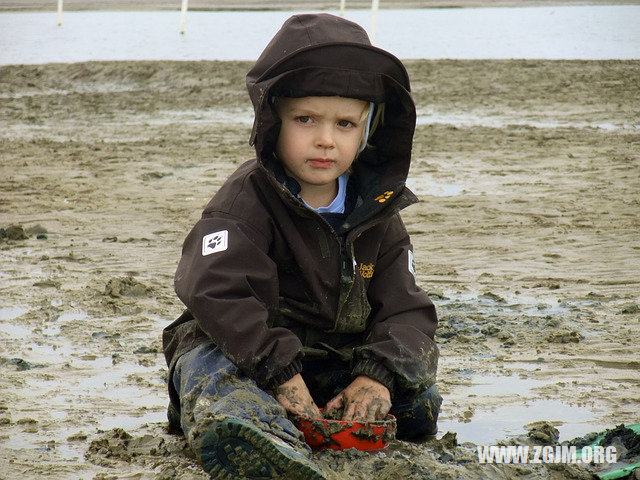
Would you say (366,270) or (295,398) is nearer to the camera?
(295,398)

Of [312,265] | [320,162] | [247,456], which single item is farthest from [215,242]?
[247,456]

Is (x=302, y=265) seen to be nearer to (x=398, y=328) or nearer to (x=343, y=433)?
(x=398, y=328)

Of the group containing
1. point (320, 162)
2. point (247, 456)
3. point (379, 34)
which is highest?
point (379, 34)

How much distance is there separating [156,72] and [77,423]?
1151 cm

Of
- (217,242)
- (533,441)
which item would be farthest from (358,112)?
(533,441)

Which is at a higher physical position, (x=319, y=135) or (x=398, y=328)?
(x=319, y=135)

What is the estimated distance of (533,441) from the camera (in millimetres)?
3418

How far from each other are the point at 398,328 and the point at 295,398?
17.5 inches

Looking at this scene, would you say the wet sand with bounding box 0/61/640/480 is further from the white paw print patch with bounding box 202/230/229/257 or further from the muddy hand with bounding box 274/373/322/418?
the white paw print patch with bounding box 202/230/229/257

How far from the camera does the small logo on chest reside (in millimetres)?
3471

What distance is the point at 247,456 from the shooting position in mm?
2693

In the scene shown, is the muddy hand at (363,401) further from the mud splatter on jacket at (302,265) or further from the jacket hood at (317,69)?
the jacket hood at (317,69)

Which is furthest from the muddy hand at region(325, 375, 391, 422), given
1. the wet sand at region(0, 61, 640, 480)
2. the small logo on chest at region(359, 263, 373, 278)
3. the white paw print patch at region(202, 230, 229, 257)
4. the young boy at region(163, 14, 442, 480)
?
the white paw print patch at region(202, 230, 229, 257)

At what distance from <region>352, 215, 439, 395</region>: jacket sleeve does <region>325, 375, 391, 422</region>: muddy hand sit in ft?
0.08
